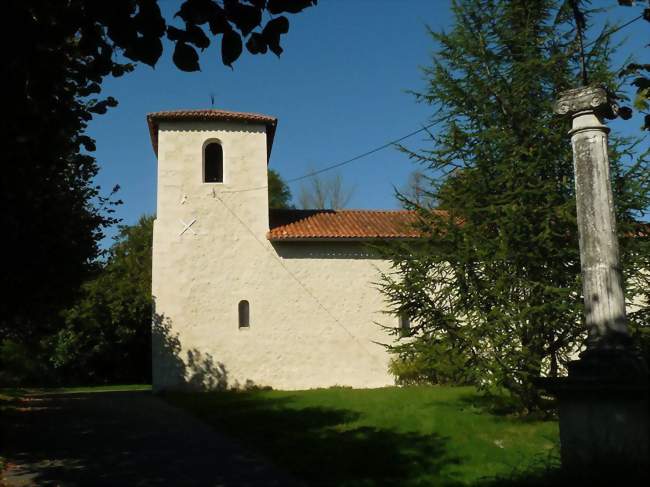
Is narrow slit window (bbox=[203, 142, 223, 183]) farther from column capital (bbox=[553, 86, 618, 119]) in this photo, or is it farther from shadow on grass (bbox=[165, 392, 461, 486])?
column capital (bbox=[553, 86, 618, 119])

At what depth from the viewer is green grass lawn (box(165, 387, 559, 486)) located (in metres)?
6.86

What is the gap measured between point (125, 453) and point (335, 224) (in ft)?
41.9

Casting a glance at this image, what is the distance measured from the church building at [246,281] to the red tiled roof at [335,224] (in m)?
0.07

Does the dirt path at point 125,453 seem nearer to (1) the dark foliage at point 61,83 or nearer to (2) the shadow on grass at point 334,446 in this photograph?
(2) the shadow on grass at point 334,446

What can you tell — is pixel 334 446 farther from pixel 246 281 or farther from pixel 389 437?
pixel 246 281

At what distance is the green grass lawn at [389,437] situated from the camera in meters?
6.86

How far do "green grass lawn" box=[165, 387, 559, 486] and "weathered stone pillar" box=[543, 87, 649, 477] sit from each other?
0.83 metres

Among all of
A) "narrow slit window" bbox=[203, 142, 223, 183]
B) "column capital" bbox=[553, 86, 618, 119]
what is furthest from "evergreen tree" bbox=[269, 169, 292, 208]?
"column capital" bbox=[553, 86, 618, 119]

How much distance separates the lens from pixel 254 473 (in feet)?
23.5

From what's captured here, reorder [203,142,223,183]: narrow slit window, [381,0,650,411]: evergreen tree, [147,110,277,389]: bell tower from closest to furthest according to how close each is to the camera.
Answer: [381,0,650,411]: evergreen tree → [147,110,277,389]: bell tower → [203,142,223,183]: narrow slit window

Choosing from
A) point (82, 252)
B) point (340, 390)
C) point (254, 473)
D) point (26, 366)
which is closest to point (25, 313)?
point (82, 252)

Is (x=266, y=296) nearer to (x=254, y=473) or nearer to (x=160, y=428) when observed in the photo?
(x=160, y=428)

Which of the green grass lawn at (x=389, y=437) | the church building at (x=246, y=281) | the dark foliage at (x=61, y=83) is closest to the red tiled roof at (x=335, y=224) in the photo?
the church building at (x=246, y=281)

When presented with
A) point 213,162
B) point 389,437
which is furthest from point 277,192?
point 389,437
